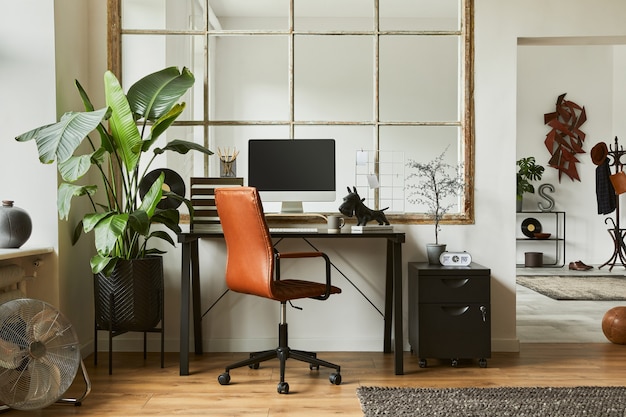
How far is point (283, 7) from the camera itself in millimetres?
4270

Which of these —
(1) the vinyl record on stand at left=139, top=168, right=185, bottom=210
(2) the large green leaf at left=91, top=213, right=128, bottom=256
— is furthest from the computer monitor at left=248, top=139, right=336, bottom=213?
(2) the large green leaf at left=91, top=213, right=128, bottom=256

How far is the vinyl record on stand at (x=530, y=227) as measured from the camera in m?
8.68

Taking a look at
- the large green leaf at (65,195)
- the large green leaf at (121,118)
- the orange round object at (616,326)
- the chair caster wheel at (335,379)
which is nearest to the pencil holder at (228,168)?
the large green leaf at (121,118)

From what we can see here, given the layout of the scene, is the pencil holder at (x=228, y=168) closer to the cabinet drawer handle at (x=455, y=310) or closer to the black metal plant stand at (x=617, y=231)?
the cabinet drawer handle at (x=455, y=310)

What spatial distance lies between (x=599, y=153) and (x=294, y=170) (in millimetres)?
5147

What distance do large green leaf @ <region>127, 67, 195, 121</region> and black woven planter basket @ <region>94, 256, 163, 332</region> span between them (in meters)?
0.82

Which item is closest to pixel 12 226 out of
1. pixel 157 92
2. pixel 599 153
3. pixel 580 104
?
pixel 157 92

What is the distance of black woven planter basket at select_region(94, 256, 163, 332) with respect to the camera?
143 inches

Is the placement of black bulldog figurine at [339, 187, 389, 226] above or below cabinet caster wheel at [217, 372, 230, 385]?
above

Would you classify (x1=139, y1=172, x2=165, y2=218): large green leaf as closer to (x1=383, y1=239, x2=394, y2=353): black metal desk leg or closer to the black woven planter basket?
the black woven planter basket

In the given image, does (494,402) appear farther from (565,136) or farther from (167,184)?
(565,136)

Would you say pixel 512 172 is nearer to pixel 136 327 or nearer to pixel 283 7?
pixel 283 7

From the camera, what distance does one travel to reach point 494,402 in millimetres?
3010

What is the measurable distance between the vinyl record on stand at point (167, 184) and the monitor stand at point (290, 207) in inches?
24.4
